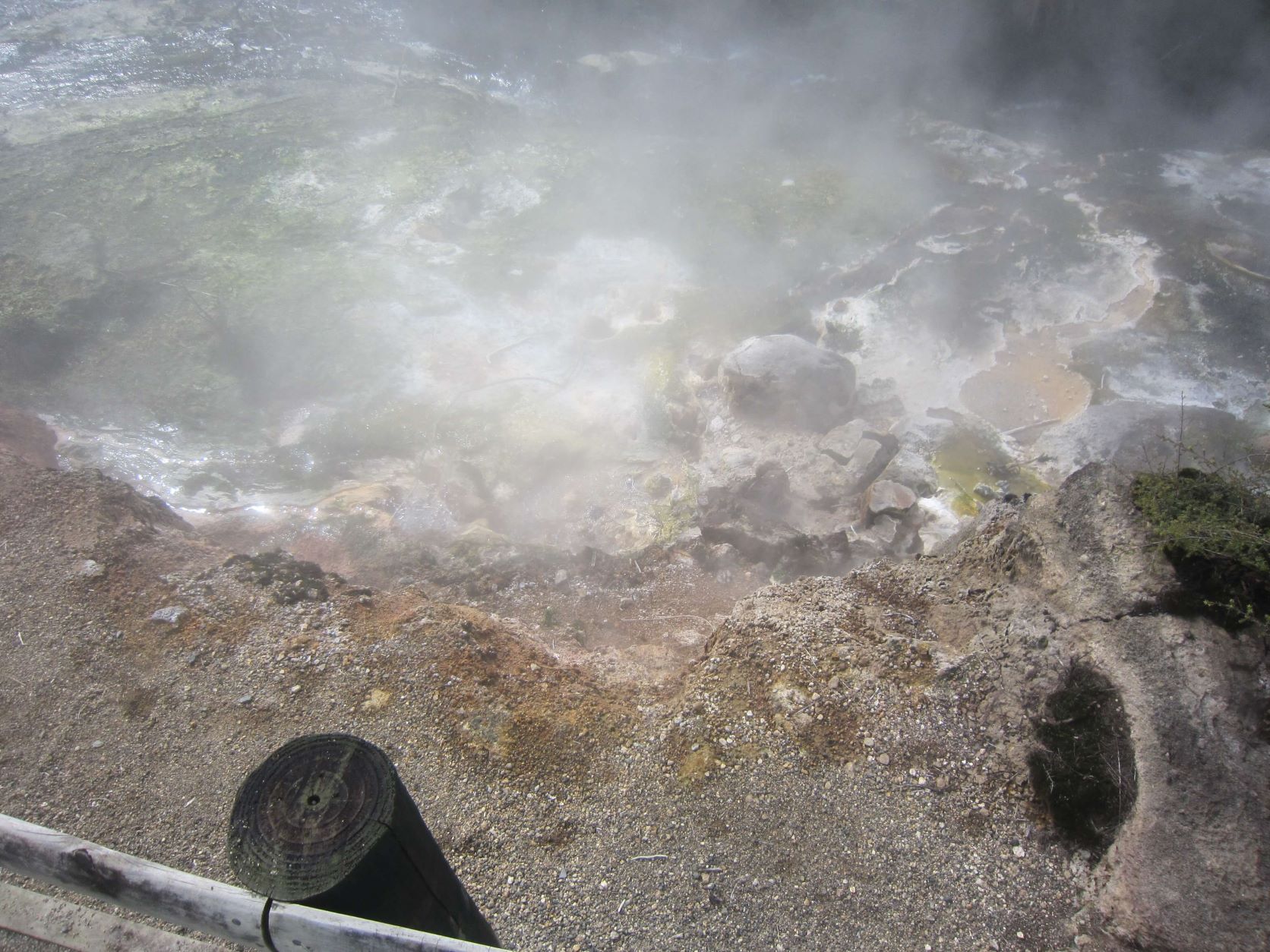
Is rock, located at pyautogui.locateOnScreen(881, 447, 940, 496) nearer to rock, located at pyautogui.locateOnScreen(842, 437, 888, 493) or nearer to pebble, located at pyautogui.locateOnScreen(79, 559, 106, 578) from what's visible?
rock, located at pyautogui.locateOnScreen(842, 437, 888, 493)

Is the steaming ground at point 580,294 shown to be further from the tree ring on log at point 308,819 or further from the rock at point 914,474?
the tree ring on log at point 308,819

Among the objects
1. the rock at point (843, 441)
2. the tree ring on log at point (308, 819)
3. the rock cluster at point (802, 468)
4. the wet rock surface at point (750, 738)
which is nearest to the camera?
the tree ring on log at point (308, 819)

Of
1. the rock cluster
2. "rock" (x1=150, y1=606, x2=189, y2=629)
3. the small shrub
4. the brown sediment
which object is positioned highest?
the small shrub

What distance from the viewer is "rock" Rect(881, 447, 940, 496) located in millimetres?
8188

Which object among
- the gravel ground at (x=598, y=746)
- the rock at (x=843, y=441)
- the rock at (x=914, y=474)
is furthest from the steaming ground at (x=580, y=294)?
the gravel ground at (x=598, y=746)

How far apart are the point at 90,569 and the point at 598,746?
14.4ft

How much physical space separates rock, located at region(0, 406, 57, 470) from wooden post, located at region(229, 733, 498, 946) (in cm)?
870

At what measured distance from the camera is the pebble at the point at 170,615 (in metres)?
5.07

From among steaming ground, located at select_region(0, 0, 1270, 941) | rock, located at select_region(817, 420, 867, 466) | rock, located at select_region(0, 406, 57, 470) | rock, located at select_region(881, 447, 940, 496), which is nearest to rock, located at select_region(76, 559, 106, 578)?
steaming ground, located at select_region(0, 0, 1270, 941)

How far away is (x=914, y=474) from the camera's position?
8.33 metres

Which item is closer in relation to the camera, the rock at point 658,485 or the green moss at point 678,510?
the green moss at point 678,510

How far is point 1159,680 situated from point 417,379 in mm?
9833

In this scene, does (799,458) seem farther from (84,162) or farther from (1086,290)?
(84,162)

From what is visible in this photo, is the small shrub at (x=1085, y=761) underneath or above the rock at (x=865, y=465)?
above
